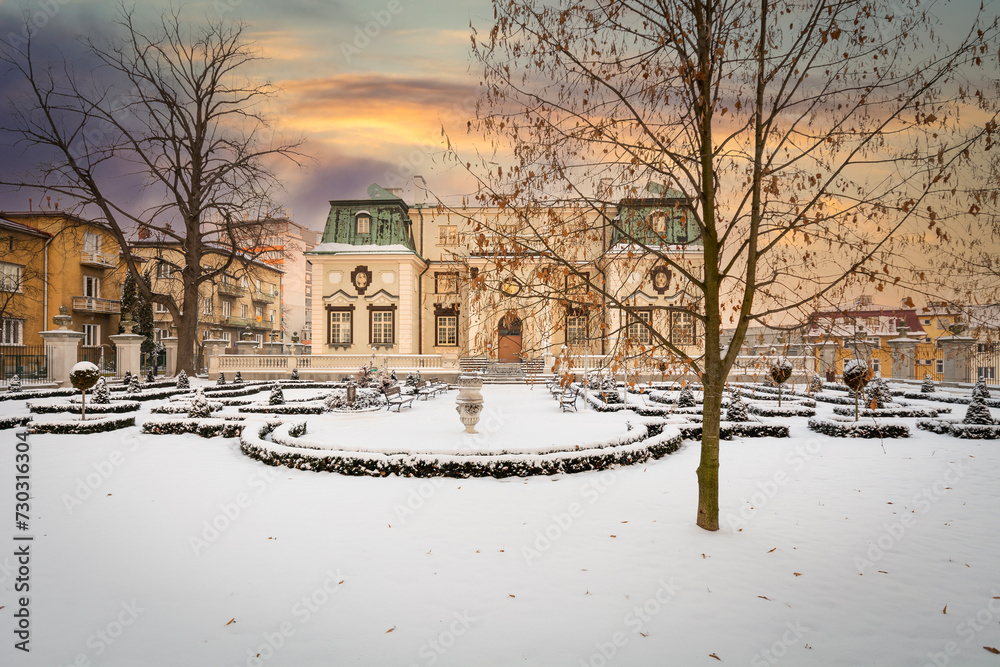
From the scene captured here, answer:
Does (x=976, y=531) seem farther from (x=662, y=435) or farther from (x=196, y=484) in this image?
(x=196, y=484)

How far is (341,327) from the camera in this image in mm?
31938

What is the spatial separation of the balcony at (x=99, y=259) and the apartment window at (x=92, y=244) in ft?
0.58

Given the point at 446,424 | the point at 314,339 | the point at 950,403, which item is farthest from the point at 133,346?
the point at 950,403

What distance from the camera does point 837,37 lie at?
448 cm

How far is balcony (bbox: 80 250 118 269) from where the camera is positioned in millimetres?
31422

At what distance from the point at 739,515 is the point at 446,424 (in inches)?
300
